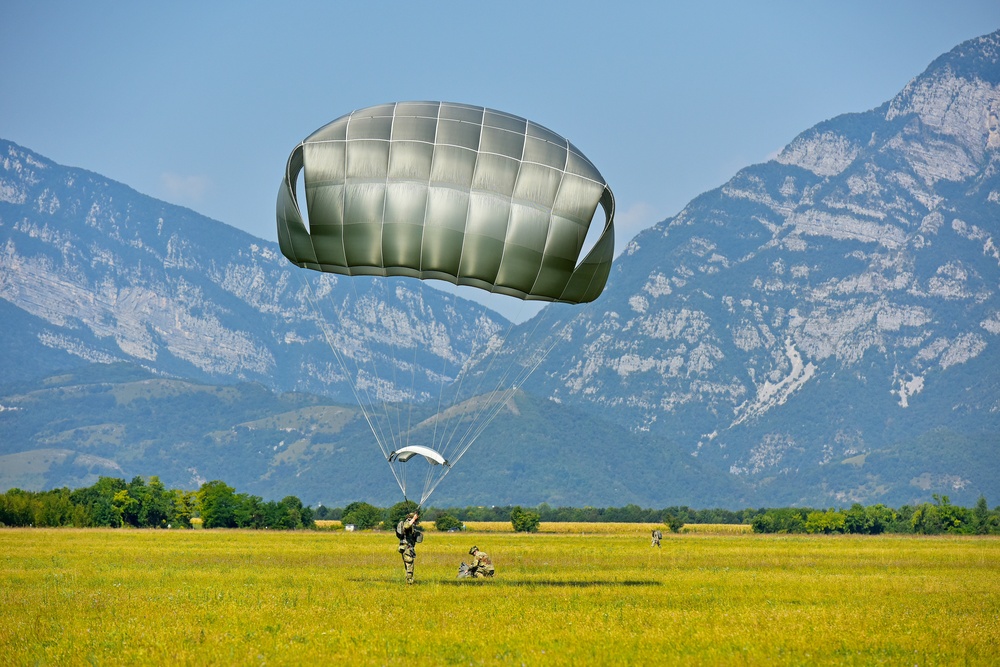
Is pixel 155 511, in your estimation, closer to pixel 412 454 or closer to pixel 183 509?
pixel 183 509

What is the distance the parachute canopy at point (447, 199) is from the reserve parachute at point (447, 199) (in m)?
0.03

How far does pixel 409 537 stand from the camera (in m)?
36.3

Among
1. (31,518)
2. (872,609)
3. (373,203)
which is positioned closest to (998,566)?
(872,609)

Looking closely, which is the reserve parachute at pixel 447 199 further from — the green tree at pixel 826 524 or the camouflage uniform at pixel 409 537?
the green tree at pixel 826 524

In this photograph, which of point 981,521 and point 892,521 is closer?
point 981,521

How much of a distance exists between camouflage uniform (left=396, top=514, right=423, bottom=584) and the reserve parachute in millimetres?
2614

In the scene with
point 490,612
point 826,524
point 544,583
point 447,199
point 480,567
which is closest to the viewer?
point 490,612

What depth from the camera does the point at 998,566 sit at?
49.9m

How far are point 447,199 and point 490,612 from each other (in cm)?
1113

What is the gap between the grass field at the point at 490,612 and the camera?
2364 centimetres

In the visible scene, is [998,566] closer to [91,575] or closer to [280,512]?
[91,575]

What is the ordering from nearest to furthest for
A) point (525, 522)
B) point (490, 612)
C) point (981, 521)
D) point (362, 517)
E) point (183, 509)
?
point (490, 612), point (981, 521), point (362, 517), point (183, 509), point (525, 522)

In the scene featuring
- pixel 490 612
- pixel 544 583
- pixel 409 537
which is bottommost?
pixel 490 612

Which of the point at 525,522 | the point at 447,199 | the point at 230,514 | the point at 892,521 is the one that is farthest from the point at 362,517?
the point at 447,199
